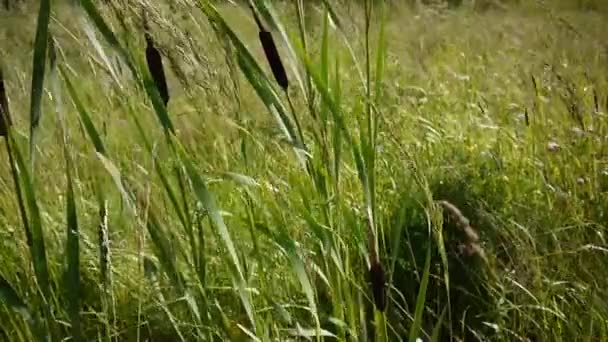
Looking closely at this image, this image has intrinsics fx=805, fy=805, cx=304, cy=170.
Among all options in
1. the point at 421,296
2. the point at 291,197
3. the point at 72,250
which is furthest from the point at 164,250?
the point at 291,197

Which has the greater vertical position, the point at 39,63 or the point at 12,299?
the point at 39,63

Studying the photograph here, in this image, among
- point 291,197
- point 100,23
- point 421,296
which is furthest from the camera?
point 291,197

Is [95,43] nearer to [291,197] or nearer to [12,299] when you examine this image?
[12,299]

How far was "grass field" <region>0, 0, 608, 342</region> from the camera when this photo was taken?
106 centimetres

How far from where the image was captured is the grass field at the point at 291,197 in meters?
1.06

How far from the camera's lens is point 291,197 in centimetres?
161

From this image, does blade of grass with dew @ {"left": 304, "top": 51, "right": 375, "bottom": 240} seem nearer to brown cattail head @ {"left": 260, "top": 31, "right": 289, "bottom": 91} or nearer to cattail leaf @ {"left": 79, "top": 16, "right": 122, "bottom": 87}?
brown cattail head @ {"left": 260, "top": 31, "right": 289, "bottom": 91}

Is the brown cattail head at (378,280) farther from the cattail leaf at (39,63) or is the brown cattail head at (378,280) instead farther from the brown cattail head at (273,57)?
the cattail leaf at (39,63)

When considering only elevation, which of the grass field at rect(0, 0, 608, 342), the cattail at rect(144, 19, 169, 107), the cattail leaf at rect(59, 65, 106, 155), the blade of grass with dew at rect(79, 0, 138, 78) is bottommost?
the grass field at rect(0, 0, 608, 342)

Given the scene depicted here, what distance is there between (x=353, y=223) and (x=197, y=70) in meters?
0.30

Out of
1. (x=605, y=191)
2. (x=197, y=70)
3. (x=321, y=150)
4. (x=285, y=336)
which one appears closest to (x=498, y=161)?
(x=605, y=191)

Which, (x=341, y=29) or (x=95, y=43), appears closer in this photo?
(x=95, y=43)

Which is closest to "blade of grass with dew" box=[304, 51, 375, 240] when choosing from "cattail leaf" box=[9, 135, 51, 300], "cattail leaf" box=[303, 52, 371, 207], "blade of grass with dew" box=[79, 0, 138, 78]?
"cattail leaf" box=[303, 52, 371, 207]

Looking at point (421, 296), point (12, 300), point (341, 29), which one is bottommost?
point (421, 296)
